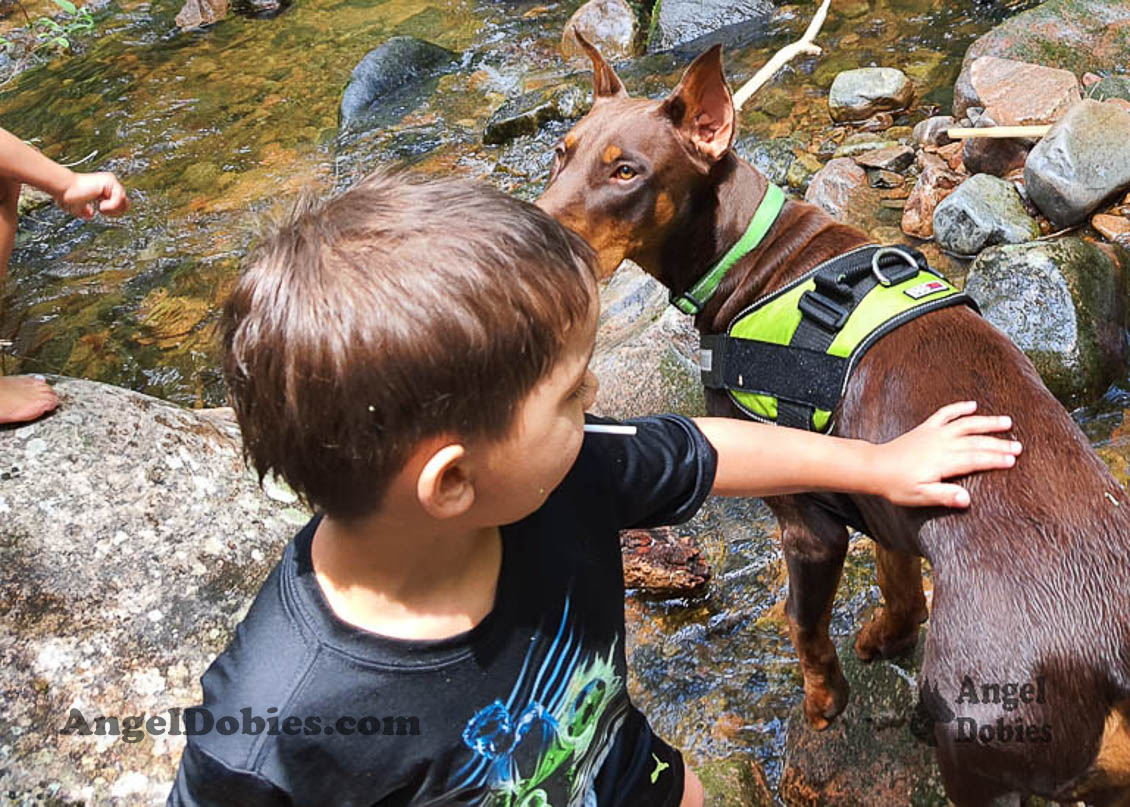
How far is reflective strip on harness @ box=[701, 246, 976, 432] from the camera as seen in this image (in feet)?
9.09

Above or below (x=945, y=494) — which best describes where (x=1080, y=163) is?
below

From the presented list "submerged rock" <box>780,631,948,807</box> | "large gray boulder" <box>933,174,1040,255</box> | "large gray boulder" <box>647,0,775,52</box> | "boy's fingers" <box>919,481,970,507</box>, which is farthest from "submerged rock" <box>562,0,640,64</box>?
"boy's fingers" <box>919,481,970,507</box>

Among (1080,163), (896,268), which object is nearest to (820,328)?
(896,268)

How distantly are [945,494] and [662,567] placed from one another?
1866mm

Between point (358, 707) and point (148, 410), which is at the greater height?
point (358, 707)

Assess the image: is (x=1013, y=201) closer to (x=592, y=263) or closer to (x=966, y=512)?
(x=966, y=512)

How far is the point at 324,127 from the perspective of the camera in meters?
9.39

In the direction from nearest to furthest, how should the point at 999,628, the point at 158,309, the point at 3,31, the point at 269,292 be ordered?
1. the point at 269,292
2. the point at 999,628
3. the point at 158,309
4. the point at 3,31

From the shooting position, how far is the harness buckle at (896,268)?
2.82 m

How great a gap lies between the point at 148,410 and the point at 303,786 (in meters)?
2.24

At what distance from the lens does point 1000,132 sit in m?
6.11

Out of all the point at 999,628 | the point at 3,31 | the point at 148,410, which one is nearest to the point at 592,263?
the point at 999,628

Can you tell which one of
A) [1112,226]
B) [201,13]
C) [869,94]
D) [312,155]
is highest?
[1112,226]

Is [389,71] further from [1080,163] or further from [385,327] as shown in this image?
[385,327]
